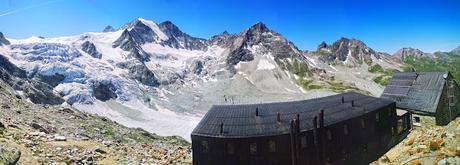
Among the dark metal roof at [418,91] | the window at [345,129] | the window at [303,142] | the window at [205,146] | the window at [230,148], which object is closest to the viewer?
the window at [230,148]

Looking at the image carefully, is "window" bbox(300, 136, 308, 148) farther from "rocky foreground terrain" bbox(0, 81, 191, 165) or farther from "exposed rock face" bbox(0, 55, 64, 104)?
"exposed rock face" bbox(0, 55, 64, 104)

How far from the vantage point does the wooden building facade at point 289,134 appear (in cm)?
3303

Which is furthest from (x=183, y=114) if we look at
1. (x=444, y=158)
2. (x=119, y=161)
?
(x=444, y=158)

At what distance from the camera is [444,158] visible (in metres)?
15.0

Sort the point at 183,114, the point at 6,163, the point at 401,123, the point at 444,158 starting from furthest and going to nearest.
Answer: the point at 183,114
the point at 401,123
the point at 6,163
the point at 444,158

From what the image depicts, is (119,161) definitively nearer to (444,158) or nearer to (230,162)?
(230,162)

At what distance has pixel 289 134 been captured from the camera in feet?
109

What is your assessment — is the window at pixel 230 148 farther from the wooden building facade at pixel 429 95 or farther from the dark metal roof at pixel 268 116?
the wooden building facade at pixel 429 95

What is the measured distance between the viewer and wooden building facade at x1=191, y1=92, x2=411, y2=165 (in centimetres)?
3303

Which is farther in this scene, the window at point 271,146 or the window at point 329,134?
the window at point 329,134

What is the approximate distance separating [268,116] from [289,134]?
10.6 feet

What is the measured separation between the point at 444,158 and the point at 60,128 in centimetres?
4717

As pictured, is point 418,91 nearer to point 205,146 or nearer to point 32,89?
point 205,146

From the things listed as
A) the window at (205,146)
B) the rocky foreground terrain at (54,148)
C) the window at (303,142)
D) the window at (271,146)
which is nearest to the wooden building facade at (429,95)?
the window at (303,142)
